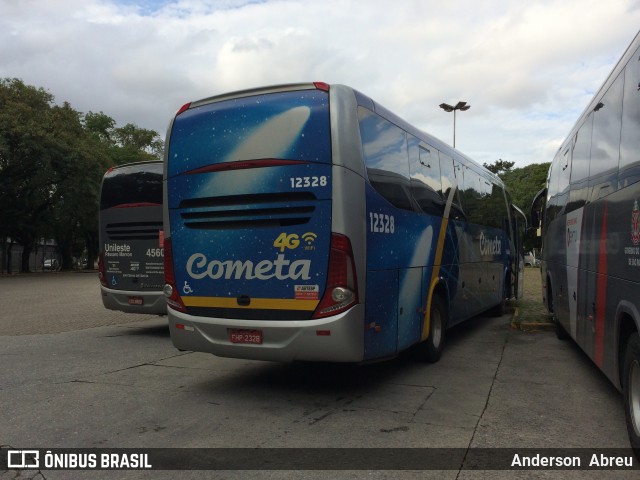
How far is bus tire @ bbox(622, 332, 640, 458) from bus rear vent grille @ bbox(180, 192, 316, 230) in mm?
3077

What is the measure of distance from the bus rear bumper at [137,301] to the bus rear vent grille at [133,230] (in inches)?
41.9

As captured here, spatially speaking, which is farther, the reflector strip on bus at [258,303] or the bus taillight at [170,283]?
the bus taillight at [170,283]

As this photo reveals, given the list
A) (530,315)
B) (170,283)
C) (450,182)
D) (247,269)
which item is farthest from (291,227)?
(530,315)

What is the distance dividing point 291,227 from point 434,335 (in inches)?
127

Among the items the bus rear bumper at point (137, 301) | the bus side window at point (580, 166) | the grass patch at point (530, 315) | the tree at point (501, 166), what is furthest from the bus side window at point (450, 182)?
the tree at point (501, 166)

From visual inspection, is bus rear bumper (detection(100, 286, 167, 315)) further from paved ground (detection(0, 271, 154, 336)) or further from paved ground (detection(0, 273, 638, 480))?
paved ground (detection(0, 271, 154, 336))

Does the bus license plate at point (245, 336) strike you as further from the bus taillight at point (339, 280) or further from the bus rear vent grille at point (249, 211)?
the bus rear vent grille at point (249, 211)

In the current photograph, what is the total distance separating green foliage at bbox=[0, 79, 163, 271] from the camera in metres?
28.8

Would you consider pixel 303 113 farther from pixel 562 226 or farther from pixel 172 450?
pixel 562 226

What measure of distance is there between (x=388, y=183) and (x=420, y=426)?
2.72 meters

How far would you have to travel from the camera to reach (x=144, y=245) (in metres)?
10.6

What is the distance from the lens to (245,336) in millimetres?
5875

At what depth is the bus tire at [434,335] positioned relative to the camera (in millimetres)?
7688

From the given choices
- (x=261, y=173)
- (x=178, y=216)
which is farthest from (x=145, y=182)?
(x=261, y=173)
